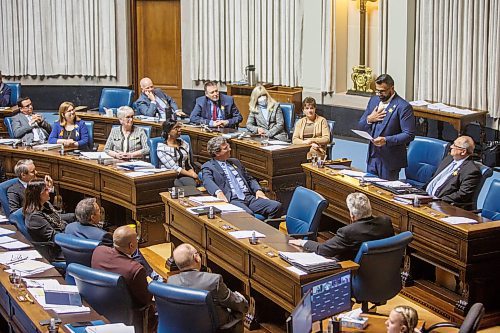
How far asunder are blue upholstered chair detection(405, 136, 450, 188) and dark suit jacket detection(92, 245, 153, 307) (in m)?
3.69

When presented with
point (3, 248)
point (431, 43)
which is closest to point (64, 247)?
point (3, 248)

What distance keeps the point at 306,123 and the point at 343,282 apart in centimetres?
522

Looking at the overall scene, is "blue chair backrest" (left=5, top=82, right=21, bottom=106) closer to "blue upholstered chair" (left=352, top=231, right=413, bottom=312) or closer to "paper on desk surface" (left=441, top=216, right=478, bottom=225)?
"paper on desk surface" (left=441, top=216, right=478, bottom=225)

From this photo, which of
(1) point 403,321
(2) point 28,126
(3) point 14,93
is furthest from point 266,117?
(1) point 403,321

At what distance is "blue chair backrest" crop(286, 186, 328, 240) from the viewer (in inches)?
285

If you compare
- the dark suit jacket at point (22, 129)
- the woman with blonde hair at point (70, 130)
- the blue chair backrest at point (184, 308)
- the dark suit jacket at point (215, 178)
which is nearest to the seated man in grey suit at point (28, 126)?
the dark suit jacket at point (22, 129)

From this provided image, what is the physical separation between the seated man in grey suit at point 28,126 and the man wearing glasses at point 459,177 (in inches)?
213

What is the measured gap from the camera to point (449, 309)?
6.92 meters

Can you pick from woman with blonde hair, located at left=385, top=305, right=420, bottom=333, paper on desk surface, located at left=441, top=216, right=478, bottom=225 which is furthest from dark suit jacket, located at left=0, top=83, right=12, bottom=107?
woman with blonde hair, located at left=385, top=305, right=420, bottom=333

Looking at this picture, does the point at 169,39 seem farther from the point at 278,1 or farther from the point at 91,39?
the point at 278,1

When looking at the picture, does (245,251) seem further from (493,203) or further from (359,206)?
(493,203)

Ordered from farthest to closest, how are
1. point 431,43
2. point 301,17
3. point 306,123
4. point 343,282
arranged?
point 301,17, point 431,43, point 306,123, point 343,282

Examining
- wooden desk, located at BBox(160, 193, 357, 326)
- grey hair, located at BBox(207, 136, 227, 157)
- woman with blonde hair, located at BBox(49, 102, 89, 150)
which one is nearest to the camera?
wooden desk, located at BBox(160, 193, 357, 326)

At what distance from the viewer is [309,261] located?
19.7 ft
